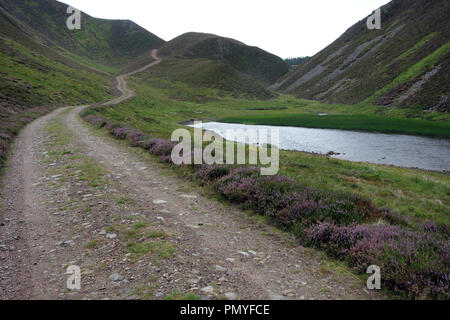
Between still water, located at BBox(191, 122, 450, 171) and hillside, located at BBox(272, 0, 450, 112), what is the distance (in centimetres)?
2430

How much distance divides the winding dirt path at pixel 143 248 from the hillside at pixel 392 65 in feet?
216

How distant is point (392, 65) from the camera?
96.4m

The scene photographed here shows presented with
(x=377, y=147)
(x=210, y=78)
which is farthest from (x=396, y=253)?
(x=210, y=78)

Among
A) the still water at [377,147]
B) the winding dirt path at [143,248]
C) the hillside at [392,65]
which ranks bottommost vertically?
the winding dirt path at [143,248]

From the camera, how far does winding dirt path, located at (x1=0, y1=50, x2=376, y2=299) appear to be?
5.42m

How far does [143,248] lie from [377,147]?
129 feet

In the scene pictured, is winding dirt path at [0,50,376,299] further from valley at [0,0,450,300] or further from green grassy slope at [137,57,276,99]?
green grassy slope at [137,57,276,99]

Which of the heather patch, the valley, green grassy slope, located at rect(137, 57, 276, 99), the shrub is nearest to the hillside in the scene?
green grassy slope, located at rect(137, 57, 276, 99)

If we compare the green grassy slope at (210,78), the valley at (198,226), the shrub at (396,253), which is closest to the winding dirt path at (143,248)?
the valley at (198,226)

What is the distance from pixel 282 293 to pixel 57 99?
2642 inches

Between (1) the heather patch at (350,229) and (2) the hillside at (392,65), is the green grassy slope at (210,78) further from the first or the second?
(1) the heather patch at (350,229)

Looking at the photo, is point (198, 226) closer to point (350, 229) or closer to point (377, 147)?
point (350, 229)

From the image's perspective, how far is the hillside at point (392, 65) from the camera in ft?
221
